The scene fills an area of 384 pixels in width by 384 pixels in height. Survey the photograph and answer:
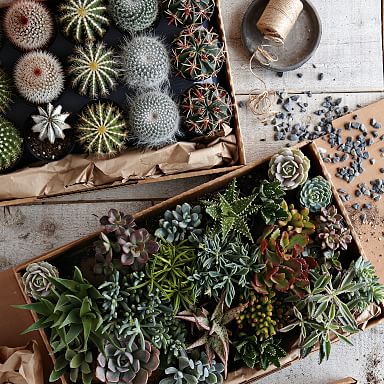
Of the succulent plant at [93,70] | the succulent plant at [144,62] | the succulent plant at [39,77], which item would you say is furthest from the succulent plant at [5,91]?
the succulent plant at [144,62]

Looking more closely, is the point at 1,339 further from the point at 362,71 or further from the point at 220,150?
the point at 362,71

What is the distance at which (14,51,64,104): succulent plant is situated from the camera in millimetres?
1550

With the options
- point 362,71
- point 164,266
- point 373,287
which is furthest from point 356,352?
point 362,71

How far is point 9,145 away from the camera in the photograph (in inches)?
61.9

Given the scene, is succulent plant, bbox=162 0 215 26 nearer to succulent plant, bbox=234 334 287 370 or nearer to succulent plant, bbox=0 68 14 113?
succulent plant, bbox=0 68 14 113

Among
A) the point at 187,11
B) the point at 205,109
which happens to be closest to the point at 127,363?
the point at 205,109

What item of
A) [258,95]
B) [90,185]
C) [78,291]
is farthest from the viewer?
[258,95]

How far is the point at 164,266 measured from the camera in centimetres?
151

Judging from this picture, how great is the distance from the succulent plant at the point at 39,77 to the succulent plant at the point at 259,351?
78 cm

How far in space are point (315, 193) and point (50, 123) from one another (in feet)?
2.26

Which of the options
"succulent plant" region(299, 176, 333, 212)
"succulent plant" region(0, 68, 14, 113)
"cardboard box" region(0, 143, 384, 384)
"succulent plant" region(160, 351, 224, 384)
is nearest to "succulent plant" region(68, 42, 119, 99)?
"succulent plant" region(0, 68, 14, 113)

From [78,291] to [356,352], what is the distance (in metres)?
0.90

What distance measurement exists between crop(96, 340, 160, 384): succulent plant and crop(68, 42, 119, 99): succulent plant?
25.2 inches

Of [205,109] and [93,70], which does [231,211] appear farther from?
[93,70]
